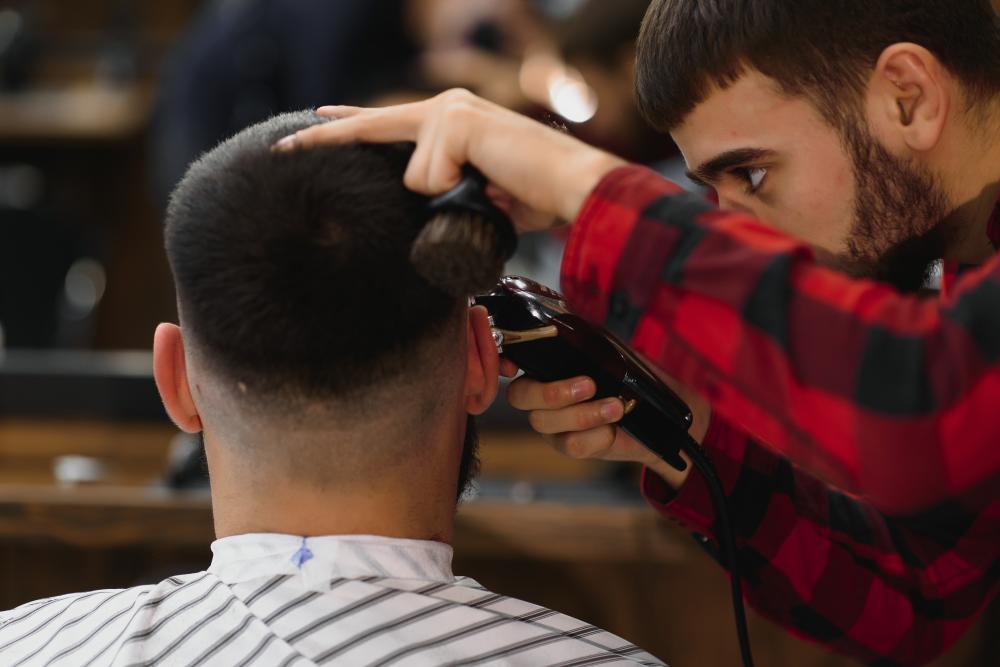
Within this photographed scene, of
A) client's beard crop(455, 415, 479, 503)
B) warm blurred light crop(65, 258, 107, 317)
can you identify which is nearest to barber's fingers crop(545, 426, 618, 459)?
client's beard crop(455, 415, 479, 503)

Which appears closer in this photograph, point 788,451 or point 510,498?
point 788,451

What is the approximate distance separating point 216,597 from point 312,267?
1.13 feet

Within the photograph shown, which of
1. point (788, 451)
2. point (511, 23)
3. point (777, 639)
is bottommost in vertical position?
point (777, 639)

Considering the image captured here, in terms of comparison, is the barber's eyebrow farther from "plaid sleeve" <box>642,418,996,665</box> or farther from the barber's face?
"plaid sleeve" <box>642,418,996,665</box>

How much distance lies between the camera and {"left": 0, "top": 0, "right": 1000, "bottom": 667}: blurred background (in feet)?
6.73

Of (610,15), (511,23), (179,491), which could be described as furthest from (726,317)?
(511,23)

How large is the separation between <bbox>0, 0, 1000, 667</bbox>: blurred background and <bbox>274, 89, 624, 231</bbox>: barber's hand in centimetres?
18

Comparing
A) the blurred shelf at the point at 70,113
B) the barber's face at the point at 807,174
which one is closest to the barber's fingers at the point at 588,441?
the barber's face at the point at 807,174

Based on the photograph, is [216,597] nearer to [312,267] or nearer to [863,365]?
[312,267]

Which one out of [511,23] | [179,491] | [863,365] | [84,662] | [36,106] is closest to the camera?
[863,365]

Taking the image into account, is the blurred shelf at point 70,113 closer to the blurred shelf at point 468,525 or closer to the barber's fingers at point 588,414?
the blurred shelf at point 468,525

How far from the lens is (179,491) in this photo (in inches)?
84.3

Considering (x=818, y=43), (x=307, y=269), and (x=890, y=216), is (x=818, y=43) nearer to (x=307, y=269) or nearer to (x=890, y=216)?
(x=890, y=216)

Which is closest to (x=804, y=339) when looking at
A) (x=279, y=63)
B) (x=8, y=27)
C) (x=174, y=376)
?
(x=174, y=376)
